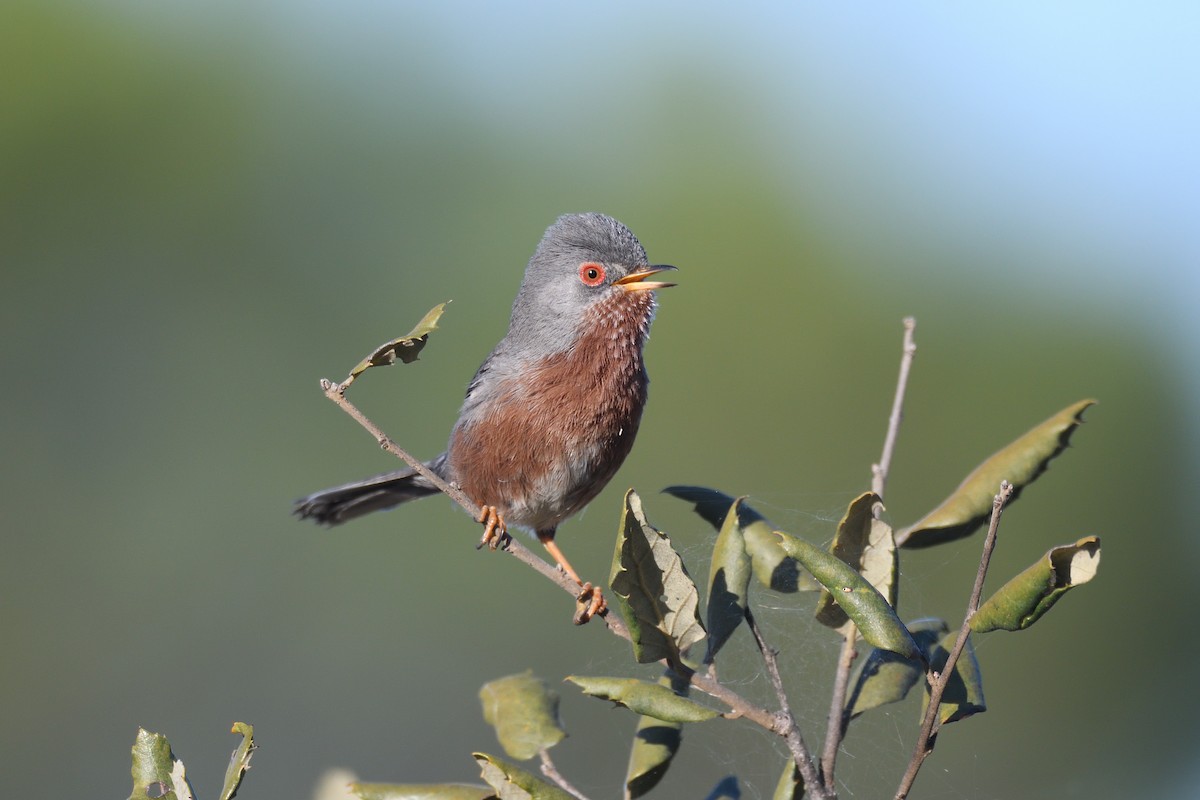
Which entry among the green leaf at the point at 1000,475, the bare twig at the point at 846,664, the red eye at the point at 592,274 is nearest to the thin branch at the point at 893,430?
the bare twig at the point at 846,664

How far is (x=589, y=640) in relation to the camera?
30.9 feet

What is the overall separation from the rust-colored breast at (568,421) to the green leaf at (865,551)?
5.76ft

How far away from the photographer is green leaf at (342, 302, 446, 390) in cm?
218

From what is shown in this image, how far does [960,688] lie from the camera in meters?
1.88

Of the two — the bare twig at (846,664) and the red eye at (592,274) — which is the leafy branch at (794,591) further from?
the red eye at (592,274)

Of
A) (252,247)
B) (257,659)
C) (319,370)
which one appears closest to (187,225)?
(252,247)

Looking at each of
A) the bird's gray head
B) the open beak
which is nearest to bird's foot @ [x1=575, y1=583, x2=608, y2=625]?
the bird's gray head

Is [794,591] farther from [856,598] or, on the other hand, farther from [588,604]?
[588,604]

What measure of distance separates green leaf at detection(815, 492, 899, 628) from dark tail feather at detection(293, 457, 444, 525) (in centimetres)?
291

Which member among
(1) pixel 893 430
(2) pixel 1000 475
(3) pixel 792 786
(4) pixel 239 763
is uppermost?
(1) pixel 893 430

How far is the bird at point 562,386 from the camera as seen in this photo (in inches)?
153

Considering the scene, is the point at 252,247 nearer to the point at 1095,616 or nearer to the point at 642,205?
the point at 642,205

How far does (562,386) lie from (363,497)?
5.02ft

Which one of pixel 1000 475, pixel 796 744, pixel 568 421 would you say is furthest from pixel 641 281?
pixel 796 744
